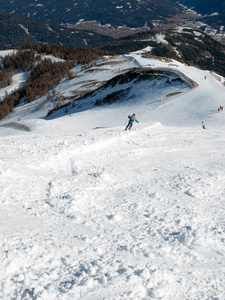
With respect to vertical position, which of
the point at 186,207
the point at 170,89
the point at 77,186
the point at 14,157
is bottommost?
the point at 186,207

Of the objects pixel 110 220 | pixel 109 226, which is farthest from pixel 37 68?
pixel 109 226

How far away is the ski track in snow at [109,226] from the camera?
16.5 ft

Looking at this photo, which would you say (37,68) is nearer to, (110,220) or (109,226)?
(110,220)

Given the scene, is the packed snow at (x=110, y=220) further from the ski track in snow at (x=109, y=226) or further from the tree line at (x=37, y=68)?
the tree line at (x=37, y=68)

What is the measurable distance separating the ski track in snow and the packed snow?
0.03 m

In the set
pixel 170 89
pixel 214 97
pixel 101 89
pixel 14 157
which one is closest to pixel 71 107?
pixel 101 89

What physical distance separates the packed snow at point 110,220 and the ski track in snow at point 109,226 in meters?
0.03

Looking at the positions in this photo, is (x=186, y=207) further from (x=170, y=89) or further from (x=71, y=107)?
(x=71, y=107)

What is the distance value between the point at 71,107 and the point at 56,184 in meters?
56.2

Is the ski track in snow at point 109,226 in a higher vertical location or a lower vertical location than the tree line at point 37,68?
lower

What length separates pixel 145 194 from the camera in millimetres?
9172

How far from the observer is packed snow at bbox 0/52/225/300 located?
5062 mm

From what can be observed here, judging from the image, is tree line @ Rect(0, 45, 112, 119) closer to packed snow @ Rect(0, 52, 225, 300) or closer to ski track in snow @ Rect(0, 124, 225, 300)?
packed snow @ Rect(0, 52, 225, 300)

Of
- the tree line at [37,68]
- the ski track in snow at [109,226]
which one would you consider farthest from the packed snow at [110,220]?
the tree line at [37,68]
